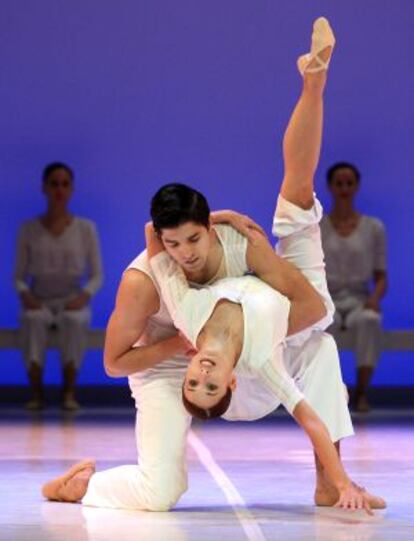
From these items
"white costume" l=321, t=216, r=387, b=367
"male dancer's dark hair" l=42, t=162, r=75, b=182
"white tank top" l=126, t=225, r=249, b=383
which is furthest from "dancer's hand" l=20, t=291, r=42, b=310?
"white tank top" l=126, t=225, r=249, b=383

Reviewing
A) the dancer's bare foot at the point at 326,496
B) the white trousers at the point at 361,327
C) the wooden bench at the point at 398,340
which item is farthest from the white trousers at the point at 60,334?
the dancer's bare foot at the point at 326,496

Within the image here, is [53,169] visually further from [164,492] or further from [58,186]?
[164,492]

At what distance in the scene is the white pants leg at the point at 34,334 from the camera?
7.98 meters

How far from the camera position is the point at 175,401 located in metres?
4.12

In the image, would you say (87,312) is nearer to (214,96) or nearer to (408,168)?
(214,96)

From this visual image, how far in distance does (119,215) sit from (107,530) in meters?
5.07

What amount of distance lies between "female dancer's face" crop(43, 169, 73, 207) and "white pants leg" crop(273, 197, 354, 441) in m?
3.74

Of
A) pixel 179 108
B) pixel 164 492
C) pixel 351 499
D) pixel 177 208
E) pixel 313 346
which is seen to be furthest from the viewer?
pixel 179 108

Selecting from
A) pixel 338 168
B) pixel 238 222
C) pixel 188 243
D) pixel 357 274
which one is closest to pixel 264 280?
pixel 238 222

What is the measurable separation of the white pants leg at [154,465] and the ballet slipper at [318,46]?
1.01m

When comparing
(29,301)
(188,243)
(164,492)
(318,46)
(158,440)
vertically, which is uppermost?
(318,46)

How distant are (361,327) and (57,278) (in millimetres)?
1656

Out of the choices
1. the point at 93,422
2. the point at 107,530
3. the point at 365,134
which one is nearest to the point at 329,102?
the point at 365,134

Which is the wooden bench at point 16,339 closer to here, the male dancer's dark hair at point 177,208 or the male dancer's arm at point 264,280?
the male dancer's arm at point 264,280
